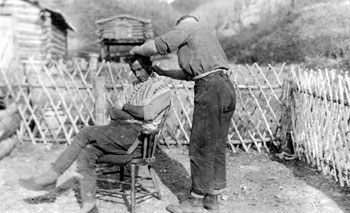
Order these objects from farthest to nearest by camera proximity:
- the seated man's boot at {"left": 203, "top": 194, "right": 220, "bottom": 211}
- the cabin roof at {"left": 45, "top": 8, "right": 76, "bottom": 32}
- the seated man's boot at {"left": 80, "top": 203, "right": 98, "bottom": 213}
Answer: the cabin roof at {"left": 45, "top": 8, "right": 76, "bottom": 32} → the seated man's boot at {"left": 203, "top": 194, "right": 220, "bottom": 211} → the seated man's boot at {"left": 80, "top": 203, "right": 98, "bottom": 213}

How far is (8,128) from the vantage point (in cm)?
669

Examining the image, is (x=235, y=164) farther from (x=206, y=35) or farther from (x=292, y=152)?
(x=206, y=35)

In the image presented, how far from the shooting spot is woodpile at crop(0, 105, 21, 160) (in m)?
6.45

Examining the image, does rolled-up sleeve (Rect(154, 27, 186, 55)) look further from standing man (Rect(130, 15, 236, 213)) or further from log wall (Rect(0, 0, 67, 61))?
log wall (Rect(0, 0, 67, 61))

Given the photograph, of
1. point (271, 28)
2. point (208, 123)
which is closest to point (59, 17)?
point (271, 28)

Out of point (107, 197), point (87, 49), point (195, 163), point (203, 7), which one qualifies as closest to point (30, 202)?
point (107, 197)

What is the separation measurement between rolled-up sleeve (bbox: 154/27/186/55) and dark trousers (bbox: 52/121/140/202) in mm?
821

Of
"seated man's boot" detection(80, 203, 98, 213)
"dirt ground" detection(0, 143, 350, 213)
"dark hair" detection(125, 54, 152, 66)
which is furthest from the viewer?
"dirt ground" detection(0, 143, 350, 213)

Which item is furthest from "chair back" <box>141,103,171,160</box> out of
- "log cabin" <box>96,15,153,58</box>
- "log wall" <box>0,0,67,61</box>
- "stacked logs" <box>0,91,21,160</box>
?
"log cabin" <box>96,15,153,58</box>

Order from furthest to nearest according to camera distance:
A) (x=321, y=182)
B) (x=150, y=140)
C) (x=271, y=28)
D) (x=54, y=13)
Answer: (x=271, y=28), (x=54, y=13), (x=321, y=182), (x=150, y=140)

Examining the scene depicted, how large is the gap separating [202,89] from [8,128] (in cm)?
386

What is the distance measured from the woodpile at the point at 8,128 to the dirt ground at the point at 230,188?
0.45 feet

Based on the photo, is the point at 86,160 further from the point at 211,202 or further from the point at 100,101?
the point at 100,101

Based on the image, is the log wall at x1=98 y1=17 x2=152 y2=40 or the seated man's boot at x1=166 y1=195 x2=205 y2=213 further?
the log wall at x1=98 y1=17 x2=152 y2=40
